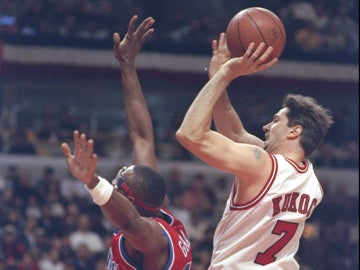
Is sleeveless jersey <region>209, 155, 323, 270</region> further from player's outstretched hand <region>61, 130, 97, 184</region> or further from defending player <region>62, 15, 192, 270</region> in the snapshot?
player's outstretched hand <region>61, 130, 97, 184</region>

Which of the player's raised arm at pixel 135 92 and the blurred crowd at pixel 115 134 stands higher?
the player's raised arm at pixel 135 92

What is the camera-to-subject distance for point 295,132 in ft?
15.9

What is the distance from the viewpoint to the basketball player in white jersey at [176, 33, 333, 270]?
14.9 feet

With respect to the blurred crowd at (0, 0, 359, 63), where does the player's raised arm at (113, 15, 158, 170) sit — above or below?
above

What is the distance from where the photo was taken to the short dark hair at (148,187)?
489 centimetres

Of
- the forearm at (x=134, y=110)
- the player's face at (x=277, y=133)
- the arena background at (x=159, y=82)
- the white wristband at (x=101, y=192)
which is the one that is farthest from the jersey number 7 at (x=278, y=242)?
the arena background at (x=159, y=82)

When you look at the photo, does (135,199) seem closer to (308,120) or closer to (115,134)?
(308,120)

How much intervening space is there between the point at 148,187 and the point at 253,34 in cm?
109

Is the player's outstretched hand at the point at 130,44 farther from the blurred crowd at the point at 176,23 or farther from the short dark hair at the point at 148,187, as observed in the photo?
the blurred crowd at the point at 176,23

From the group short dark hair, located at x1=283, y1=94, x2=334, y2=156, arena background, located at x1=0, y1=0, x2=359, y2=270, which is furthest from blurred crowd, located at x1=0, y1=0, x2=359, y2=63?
short dark hair, located at x1=283, y1=94, x2=334, y2=156

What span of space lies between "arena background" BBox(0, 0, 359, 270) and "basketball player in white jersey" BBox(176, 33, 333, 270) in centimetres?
918

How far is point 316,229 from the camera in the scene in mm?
13805

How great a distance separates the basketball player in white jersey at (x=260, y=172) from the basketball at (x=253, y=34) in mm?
174

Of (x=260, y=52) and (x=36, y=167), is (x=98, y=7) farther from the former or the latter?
(x=260, y=52)
